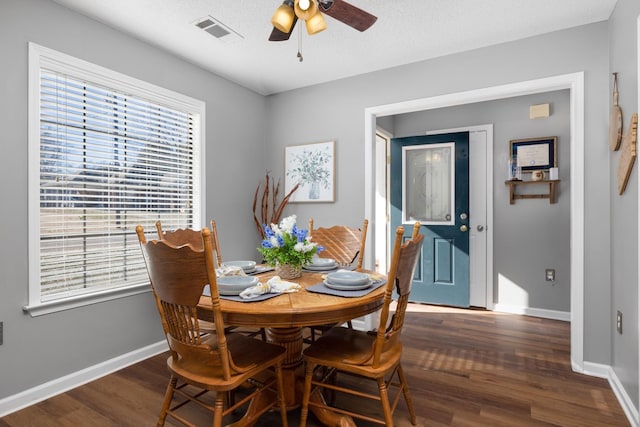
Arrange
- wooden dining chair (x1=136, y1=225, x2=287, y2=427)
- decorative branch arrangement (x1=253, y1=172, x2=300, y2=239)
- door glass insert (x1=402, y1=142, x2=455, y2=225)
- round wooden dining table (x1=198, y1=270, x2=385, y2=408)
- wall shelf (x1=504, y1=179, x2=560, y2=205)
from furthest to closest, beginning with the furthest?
door glass insert (x1=402, y1=142, x2=455, y2=225) < decorative branch arrangement (x1=253, y1=172, x2=300, y2=239) < wall shelf (x1=504, y1=179, x2=560, y2=205) < round wooden dining table (x1=198, y1=270, x2=385, y2=408) < wooden dining chair (x1=136, y1=225, x2=287, y2=427)

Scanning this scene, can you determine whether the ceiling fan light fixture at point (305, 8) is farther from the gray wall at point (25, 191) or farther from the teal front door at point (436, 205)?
the teal front door at point (436, 205)

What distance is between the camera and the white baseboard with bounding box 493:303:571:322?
3.74 meters

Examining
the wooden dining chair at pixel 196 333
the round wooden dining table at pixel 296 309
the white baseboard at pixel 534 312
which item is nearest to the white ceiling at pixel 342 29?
the wooden dining chair at pixel 196 333

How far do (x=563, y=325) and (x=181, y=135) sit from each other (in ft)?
13.6

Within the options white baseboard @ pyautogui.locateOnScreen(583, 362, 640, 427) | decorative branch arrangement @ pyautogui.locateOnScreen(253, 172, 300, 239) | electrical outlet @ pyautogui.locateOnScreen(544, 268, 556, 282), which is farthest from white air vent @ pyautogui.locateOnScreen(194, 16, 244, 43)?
electrical outlet @ pyautogui.locateOnScreen(544, 268, 556, 282)

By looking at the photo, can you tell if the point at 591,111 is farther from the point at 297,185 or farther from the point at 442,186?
the point at 297,185

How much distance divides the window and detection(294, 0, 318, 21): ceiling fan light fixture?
1647mm

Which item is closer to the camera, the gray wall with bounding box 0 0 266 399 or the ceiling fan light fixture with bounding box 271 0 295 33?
the ceiling fan light fixture with bounding box 271 0 295 33

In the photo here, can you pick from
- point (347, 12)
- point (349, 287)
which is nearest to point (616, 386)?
point (349, 287)

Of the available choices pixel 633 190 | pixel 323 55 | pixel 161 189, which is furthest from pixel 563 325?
pixel 161 189

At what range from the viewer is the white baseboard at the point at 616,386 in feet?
6.21

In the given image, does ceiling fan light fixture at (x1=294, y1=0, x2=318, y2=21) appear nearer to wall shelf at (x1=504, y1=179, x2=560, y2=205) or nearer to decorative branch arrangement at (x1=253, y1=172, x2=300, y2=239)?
decorative branch arrangement at (x1=253, y1=172, x2=300, y2=239)

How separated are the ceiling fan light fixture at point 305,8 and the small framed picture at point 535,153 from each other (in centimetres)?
315

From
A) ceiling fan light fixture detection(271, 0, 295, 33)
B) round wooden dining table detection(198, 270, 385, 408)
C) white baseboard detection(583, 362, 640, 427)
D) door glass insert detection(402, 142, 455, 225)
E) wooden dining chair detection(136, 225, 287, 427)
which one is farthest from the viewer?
door glass insert detection(402, 142, 455, 225)
